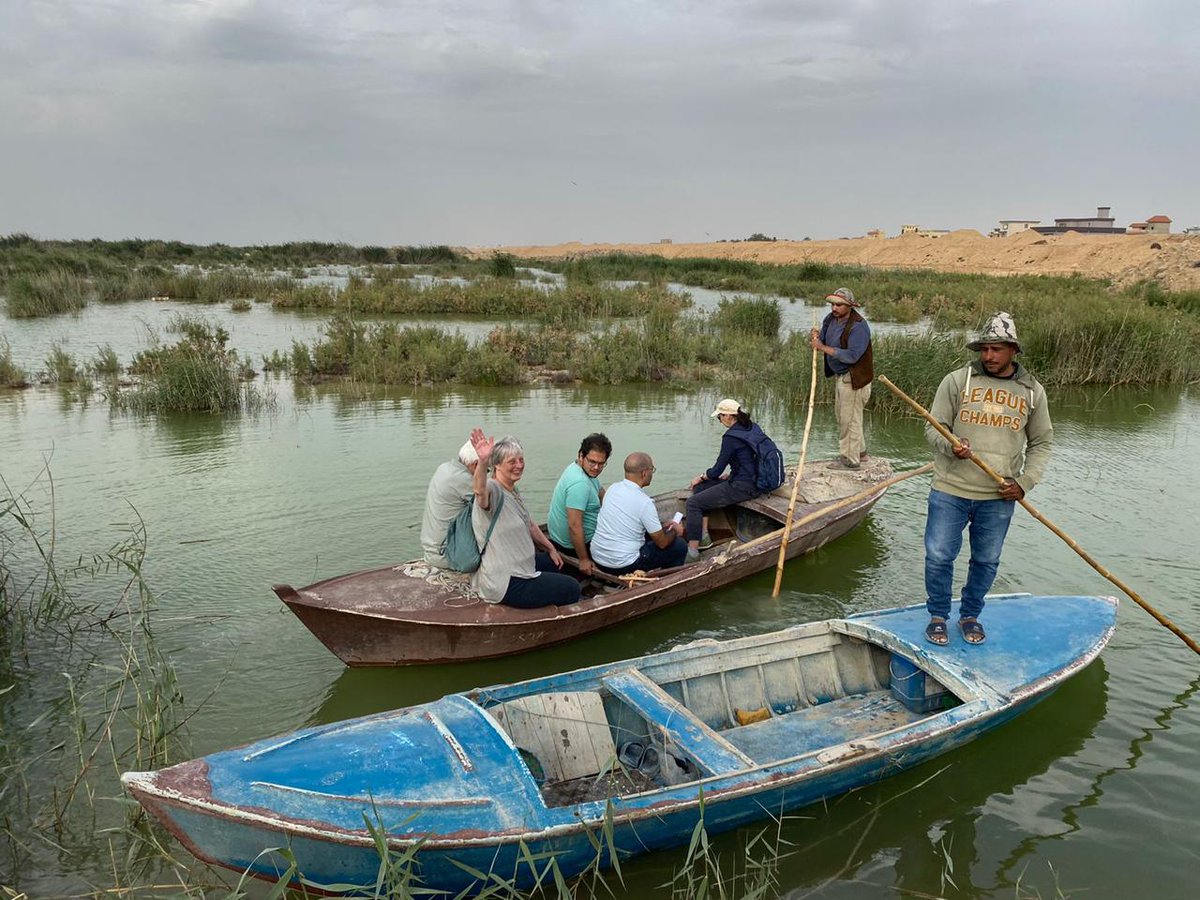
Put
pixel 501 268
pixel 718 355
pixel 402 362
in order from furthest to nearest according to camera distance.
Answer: pixel 501 268 < pixel 718 355 < pixel 402 362

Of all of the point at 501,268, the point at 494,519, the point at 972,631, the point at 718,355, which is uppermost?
the point at 501,268

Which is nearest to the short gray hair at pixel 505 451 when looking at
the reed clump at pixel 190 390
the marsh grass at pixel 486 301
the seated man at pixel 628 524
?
the seated man at pixel 628 524

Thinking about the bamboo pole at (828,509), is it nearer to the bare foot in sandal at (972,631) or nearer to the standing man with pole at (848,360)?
the standing man with pole at (848,360)

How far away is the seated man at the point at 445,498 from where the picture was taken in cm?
559

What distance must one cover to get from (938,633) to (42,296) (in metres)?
26.3

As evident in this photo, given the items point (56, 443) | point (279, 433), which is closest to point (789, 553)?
point (279, 433)

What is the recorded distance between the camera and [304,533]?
27.3ft

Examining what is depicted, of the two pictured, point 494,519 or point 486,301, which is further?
point 486,301

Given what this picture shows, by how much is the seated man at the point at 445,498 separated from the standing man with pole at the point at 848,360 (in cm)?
454

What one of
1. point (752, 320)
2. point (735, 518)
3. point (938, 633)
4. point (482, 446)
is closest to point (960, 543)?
point (938, 633)

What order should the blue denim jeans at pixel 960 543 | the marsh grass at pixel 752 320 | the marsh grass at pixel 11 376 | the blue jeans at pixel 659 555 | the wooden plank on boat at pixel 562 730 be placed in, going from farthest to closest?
1. the marsh grass at pixel 752 320
2. the marsh grass at pixel 11 376
3. the blue jeans at pixel 659 555
4. the blue denim jeans at pixel 960 543
5. the wooden plank on boat at pixel 562 730

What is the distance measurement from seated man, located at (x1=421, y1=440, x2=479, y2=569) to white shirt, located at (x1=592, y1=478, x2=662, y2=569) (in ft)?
4.35

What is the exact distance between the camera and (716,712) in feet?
16.5

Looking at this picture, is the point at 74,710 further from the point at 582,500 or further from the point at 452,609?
the point at 582,500
